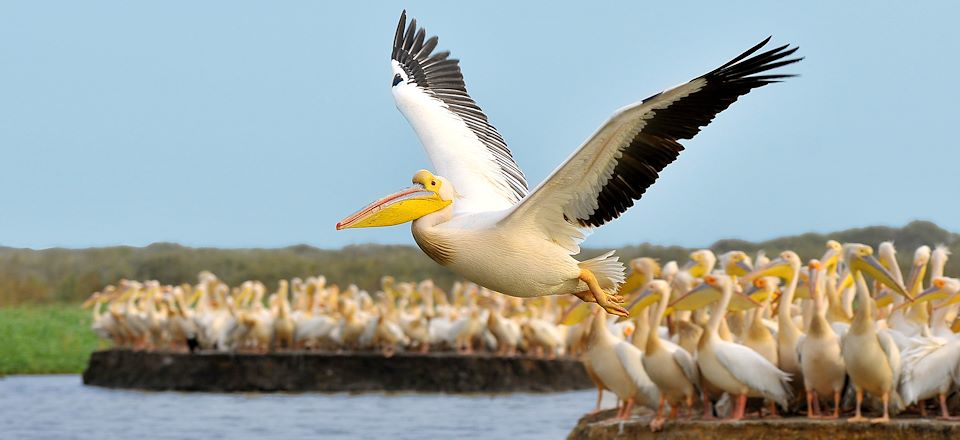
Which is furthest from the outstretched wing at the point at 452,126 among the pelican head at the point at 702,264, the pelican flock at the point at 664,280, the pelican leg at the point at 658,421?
the pelican head at the point at 702,264

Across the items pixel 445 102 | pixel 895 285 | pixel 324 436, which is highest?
pixel 445 102

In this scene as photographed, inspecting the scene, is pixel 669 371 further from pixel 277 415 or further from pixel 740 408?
pixel 277 415

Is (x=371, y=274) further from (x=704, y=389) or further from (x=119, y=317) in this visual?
(x=704, y=389)

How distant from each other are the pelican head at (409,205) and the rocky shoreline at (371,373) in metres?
15.1

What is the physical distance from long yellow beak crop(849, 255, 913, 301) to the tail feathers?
17.7ft

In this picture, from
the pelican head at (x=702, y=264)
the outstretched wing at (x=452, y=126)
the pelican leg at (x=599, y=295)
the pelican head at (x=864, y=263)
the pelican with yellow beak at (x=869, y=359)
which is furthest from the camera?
the pelican head at (x=702, y=264)

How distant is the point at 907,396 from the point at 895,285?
115 cm

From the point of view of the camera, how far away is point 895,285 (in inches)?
420

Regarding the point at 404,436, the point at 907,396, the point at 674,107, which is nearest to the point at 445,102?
the point at 674,107

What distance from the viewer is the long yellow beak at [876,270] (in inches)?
420

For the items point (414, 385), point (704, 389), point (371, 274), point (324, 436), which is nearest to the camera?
point (704, 389)

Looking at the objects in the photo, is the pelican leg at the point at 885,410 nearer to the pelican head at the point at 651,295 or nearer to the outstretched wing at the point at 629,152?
the pelican head at the point at 651,295

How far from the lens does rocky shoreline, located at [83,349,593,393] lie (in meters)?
20.6

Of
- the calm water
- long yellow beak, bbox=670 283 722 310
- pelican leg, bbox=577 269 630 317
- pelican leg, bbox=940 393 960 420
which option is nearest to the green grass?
the calm water
